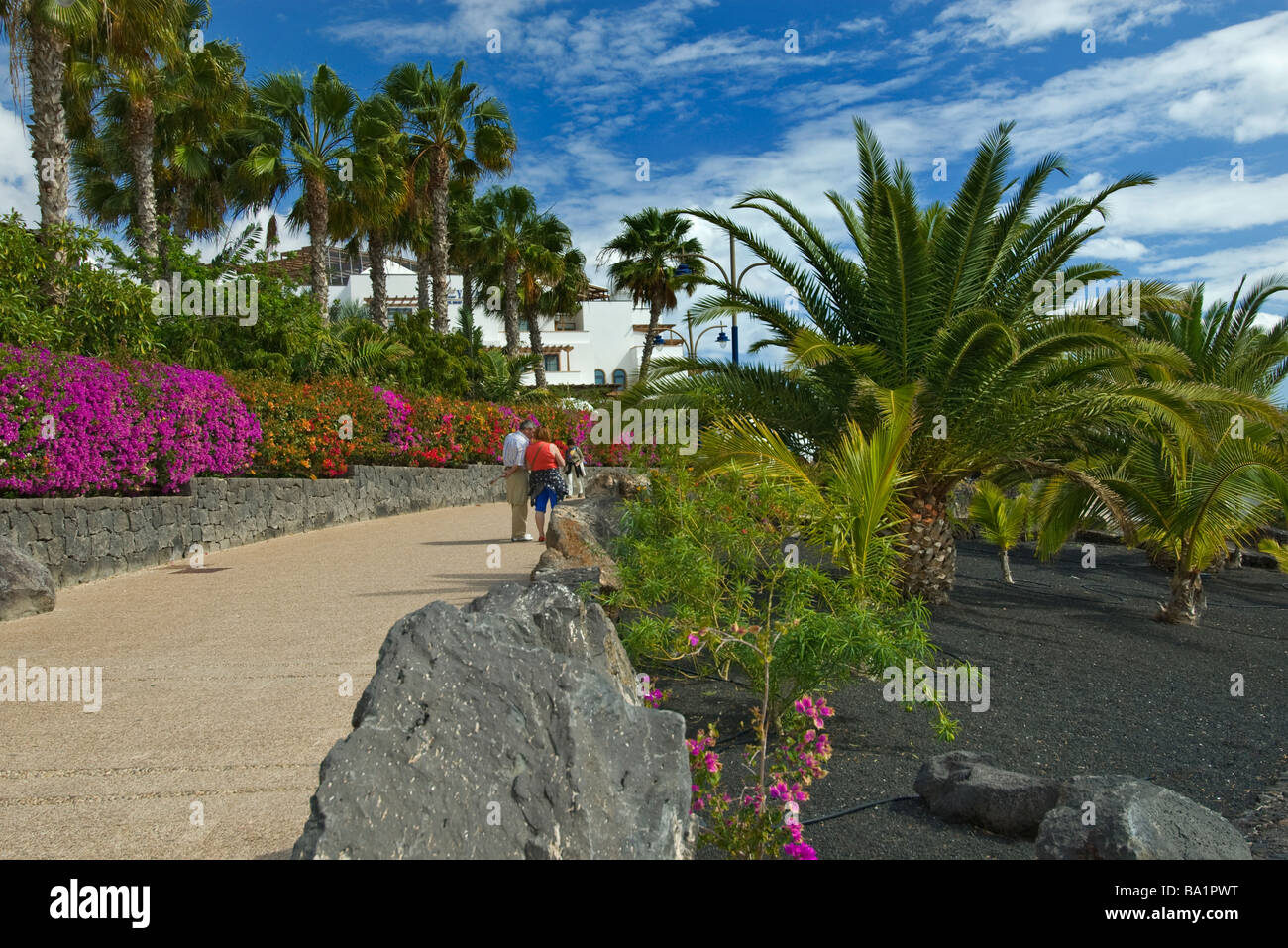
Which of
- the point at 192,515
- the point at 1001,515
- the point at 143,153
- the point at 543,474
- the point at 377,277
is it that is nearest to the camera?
the point at 1001,515

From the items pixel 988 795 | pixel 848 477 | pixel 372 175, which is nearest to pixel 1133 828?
pixel 988 795

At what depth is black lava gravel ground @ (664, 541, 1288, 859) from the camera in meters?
4.30

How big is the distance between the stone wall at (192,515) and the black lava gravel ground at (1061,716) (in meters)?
7.21

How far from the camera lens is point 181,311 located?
60.3ft

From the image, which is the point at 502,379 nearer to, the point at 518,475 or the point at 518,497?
the point at 518,497

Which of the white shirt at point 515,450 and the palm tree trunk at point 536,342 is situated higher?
the palm tree trunk at point 536,342

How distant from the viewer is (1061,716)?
6164mm

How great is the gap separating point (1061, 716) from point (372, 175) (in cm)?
2445

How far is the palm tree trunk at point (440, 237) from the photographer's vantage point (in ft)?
101

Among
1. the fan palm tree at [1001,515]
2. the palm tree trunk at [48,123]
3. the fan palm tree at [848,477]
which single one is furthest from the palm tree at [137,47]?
the fan palm tree at [1001,515]

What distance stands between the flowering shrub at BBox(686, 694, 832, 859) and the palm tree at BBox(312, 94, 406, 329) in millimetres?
24987

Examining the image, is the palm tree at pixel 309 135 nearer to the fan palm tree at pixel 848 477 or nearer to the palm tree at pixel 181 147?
the palm tree at pixel 181 147

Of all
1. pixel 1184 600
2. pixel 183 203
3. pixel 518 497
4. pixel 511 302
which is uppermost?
pixel 183 203
